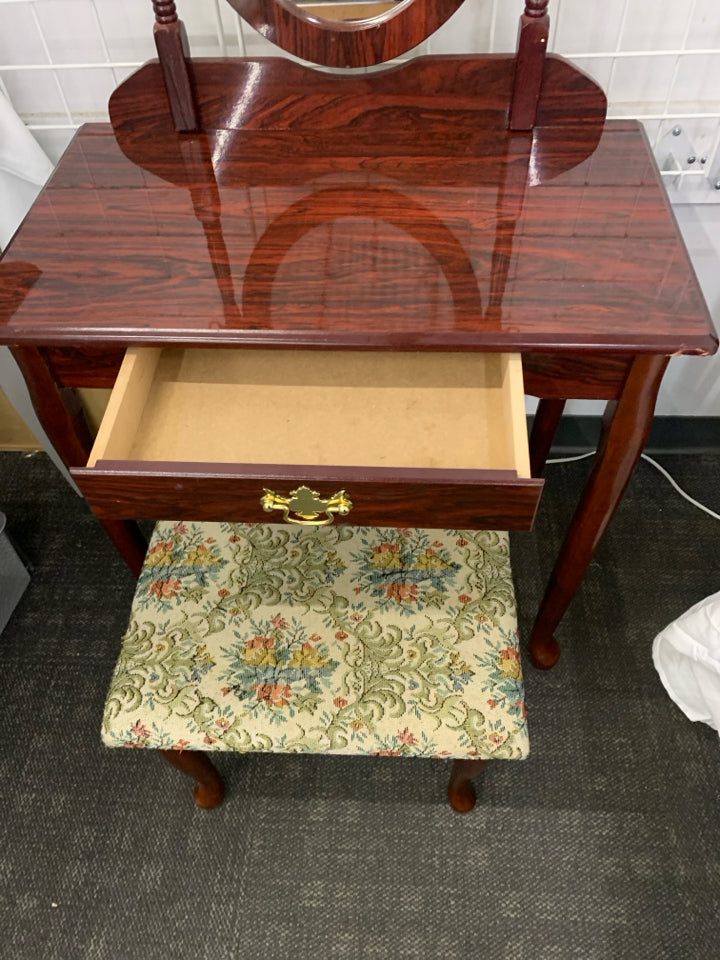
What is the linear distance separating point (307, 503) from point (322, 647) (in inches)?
9.7

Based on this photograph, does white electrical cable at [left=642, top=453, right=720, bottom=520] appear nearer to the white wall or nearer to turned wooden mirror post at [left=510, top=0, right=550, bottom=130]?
the white wall

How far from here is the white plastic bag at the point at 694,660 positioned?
39.4 inches

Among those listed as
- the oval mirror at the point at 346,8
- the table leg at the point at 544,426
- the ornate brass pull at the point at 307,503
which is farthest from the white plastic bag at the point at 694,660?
the oval mirror at the point at 346,8

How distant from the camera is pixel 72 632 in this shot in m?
1.29

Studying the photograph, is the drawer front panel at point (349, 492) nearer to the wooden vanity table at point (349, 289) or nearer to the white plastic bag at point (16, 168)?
the wooden vanity table at point (349, 289)

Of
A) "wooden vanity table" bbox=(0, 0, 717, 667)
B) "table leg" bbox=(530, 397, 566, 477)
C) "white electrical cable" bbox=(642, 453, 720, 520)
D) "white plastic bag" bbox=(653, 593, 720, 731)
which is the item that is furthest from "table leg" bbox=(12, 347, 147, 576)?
"white electrical cable" bbox=(642, 453, 720, 520)

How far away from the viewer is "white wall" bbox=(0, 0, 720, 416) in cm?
88

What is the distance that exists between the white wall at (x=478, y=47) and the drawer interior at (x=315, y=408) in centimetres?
41

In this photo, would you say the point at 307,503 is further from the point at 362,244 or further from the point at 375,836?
the point at 375,836

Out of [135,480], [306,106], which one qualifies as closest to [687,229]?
[306,106]

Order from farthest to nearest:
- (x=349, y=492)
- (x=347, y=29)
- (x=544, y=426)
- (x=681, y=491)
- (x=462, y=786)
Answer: (x=681, y=491)
(x=544, y=426)
(x=462, y=786)
(x=347, y=29)
(x=349, y=492)

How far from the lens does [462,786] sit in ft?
3.39

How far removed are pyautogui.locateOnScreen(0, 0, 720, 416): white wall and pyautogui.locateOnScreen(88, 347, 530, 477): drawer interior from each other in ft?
Result: 1.35

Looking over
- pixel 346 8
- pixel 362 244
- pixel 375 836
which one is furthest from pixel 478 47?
pixel 375 836
